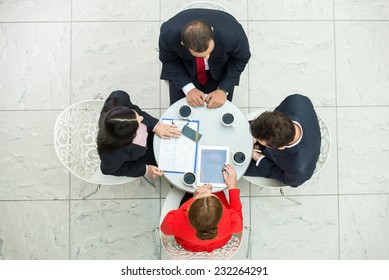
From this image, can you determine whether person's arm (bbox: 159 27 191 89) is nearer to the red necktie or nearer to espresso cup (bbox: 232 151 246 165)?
the red necktie

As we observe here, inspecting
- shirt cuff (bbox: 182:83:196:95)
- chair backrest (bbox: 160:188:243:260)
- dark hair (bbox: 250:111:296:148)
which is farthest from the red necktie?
chair backrest (bbox: 160:188:243:260)

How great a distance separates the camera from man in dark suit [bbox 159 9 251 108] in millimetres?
2277

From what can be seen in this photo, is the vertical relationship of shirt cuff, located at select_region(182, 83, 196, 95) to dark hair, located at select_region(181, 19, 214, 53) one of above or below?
below

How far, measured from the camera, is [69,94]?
3242 millimetres

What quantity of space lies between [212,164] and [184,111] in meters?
0.39

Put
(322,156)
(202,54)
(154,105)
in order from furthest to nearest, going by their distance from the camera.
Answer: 1. (154,105)
2. (322,156)
3. (202,54)

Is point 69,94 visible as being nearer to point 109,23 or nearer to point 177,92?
point 109,23

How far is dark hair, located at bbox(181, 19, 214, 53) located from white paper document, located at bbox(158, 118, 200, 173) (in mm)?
537

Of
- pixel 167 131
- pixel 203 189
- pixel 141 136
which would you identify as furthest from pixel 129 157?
pixel 203 189

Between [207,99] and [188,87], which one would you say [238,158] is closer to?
[207,99]

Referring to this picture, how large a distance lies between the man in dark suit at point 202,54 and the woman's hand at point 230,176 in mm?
411

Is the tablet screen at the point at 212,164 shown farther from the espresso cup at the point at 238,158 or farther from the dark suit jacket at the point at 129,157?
the dark suit jacket at the point at 129,157

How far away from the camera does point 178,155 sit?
2.49 metres
